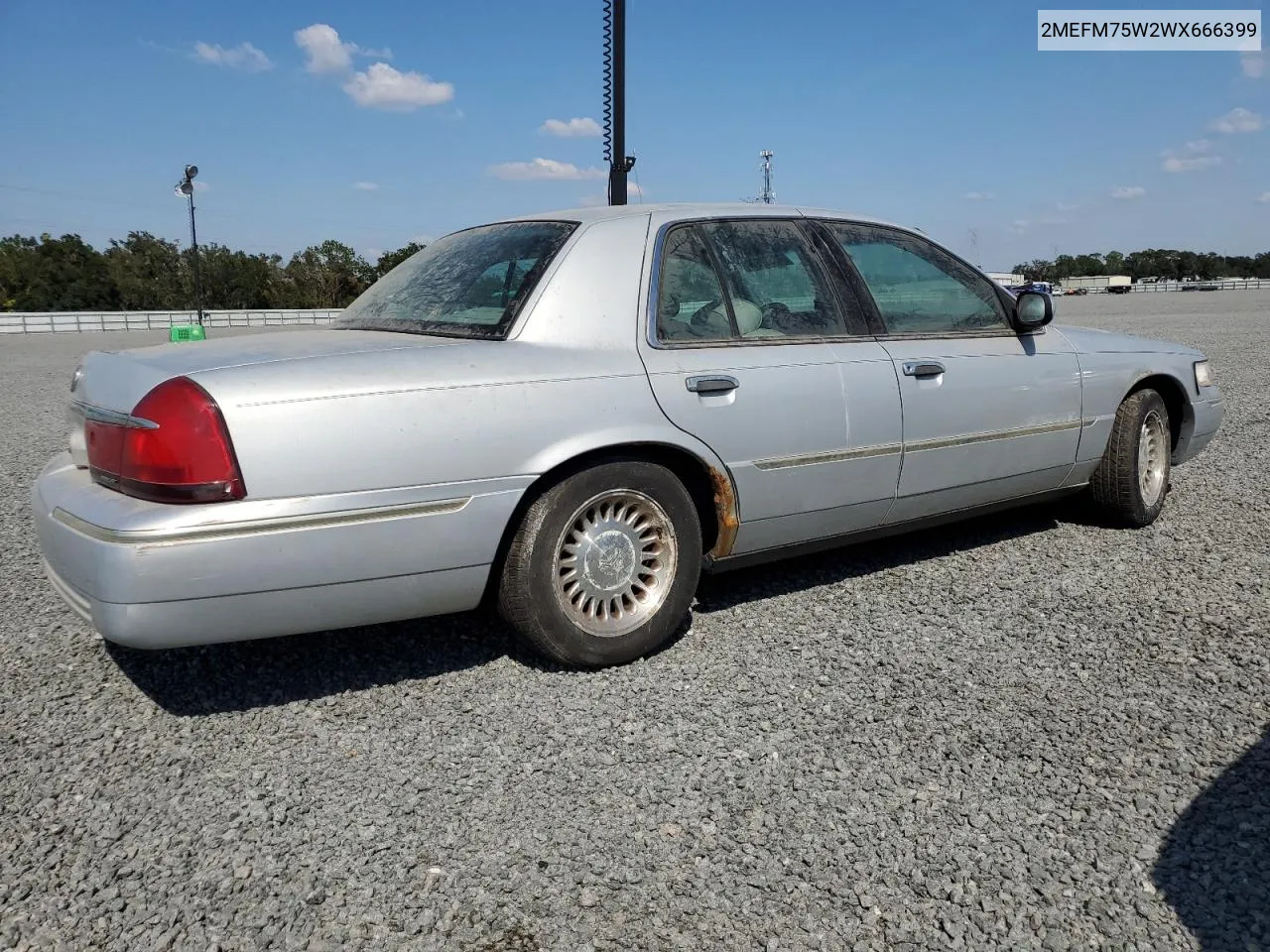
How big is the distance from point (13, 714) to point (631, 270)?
93.0 inches

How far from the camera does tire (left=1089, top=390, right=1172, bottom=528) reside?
15.6 ft

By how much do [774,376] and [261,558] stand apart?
1798mm

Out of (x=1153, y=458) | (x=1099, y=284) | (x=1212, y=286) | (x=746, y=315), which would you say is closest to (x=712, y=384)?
(x=746, y=315)

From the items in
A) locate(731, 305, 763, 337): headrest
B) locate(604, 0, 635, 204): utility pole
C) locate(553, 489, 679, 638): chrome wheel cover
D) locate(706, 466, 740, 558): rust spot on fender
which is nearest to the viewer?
locate(553, 489, 679, 638): chrome wheel cover

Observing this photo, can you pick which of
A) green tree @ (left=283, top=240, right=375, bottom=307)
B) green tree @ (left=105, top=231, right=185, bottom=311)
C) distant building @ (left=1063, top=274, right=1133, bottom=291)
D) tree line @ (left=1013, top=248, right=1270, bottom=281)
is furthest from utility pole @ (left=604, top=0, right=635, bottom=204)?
tree line @ (left=1013, top=248, right=1270, bottom=281)

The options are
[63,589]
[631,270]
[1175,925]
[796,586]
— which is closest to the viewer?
[1175,925]

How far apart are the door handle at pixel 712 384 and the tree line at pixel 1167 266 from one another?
12843 centimetres

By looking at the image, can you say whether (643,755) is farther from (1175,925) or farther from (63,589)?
(63,589)

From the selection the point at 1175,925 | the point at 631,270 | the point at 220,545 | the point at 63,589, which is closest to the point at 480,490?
the point at 220,545

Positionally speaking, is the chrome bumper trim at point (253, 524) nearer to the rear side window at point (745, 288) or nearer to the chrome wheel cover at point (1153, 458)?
the rear side window at point (745, 288)

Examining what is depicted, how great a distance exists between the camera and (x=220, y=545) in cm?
261

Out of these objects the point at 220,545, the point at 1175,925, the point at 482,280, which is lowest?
the point at 1175,925

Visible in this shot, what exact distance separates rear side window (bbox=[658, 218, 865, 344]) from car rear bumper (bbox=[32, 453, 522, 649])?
0.96m

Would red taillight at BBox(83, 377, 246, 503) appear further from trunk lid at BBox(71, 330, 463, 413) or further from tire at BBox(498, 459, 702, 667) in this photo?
tire at BBox(498, 459, 702, 667)
